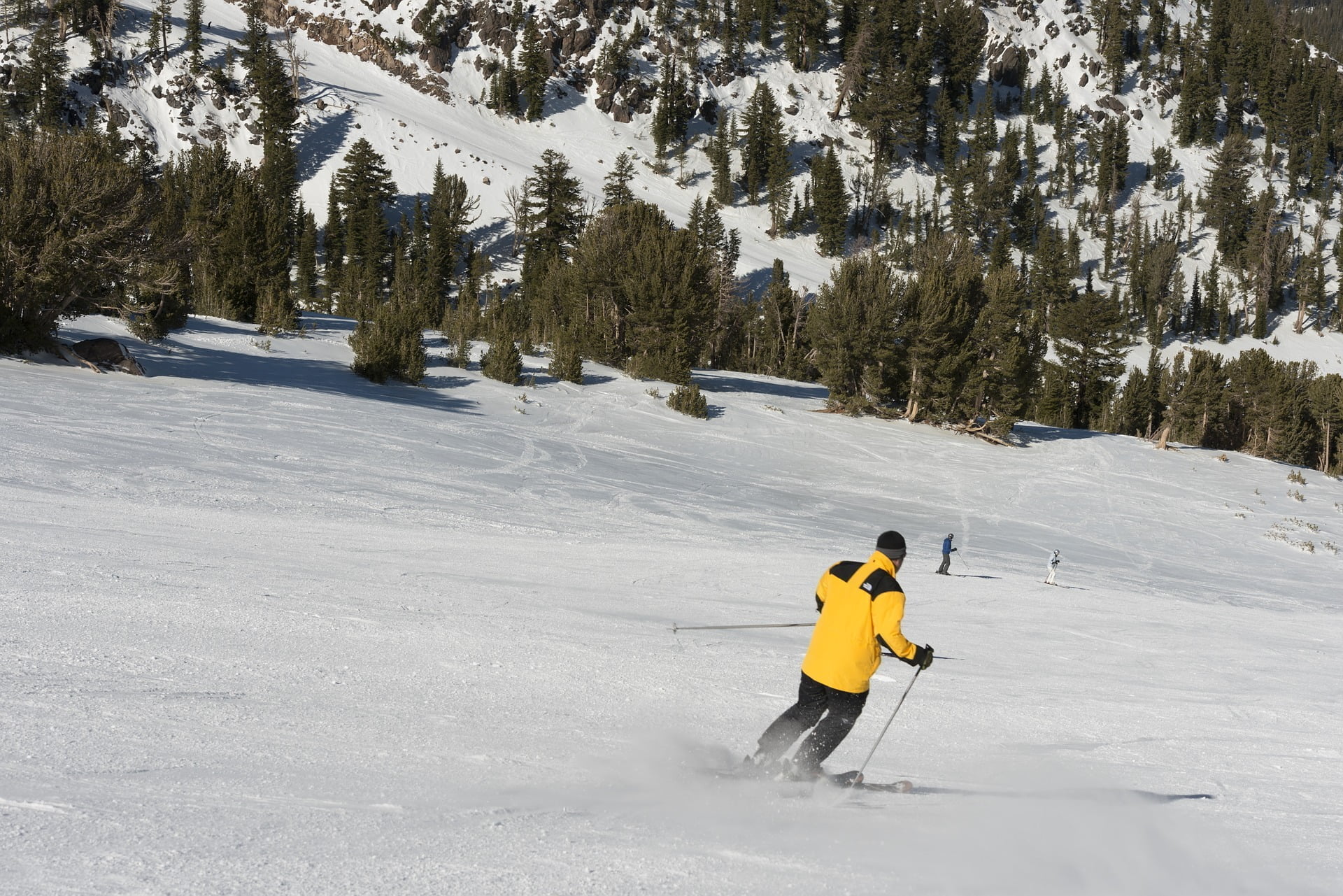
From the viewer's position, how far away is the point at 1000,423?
30328mm

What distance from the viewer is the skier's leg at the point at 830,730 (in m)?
4.50

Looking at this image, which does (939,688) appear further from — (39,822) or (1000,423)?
(1000,423)

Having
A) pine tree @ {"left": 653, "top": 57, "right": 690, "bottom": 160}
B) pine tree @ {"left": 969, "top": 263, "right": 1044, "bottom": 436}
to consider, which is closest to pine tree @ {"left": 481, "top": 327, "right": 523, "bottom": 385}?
pine tree @ {"left": 969, "top": 263, "right": 1044, "bottom": 436}

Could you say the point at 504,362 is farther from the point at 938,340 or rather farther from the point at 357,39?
the point at 357,39

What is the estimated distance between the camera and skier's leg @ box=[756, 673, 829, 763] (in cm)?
455

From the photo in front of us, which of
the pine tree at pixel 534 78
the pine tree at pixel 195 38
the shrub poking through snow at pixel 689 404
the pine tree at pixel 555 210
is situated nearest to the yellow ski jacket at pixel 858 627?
the shrub poking through snow at pixel 689 404

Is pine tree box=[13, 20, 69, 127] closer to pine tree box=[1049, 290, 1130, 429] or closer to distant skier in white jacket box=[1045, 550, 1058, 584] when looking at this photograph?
pine tree box=[1049, 290, 1130, 429]

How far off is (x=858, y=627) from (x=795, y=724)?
601 millimetres

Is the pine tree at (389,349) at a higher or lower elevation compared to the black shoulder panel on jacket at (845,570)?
higher

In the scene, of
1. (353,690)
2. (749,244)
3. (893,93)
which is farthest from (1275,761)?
(893,93)

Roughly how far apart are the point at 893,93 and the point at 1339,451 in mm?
58838

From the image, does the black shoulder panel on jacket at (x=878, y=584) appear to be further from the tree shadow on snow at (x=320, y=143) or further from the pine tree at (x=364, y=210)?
the tree shadow on snow at (x=320, y=143)

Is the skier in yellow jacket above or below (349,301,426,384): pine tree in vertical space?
below

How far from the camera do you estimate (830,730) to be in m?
4.51
